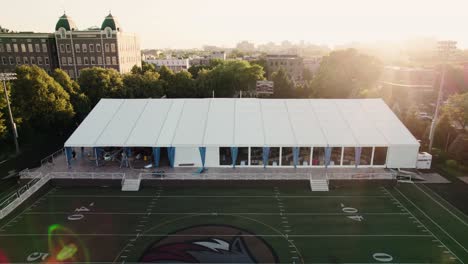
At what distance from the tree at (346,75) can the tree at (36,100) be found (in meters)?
41.4

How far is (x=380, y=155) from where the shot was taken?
29625mm

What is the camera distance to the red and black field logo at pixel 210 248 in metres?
17.6

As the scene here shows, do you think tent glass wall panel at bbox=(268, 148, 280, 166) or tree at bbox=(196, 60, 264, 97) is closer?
tent glass wall panel at bbox=(268, 148, 280, 166)

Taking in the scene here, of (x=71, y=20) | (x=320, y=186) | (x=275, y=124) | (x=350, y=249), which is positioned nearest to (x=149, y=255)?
(x=350, y=249)

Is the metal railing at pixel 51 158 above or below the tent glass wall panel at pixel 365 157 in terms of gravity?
below

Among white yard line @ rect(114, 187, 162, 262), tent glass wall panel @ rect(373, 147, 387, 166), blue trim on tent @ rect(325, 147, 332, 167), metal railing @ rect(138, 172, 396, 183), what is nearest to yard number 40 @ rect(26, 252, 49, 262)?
white yard line @ rect(114, 187, 162, 262)

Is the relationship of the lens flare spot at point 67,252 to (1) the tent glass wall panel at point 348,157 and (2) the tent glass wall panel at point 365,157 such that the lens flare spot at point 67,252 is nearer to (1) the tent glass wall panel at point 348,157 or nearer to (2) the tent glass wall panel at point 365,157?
(1) the tent glass wall panel at point 348,157

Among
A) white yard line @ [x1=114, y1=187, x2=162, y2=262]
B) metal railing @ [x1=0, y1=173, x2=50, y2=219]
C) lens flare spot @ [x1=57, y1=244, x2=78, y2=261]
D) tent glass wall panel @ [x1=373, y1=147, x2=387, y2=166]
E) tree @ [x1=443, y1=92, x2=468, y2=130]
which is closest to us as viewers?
lens flare spot @ [x1=57, y1=244, x2=78, y2=261]

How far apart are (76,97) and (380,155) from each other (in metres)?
37.3

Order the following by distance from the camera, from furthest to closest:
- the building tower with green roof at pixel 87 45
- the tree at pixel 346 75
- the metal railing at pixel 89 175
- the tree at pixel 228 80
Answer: the building tower with green roof at pixel 87 45
the tree at pixel 228 80
the tree at pixel 346 75
the metal railing at pixel 89 175

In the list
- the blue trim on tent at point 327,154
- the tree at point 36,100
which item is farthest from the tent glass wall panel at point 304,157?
the tree at point 36,100

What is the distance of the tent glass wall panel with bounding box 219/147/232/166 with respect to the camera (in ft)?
96.3

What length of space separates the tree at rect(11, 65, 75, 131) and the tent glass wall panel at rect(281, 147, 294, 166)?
1028 inches

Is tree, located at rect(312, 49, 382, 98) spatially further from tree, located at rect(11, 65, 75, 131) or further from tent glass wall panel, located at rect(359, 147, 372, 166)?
tree, located at rect(11, 65, 75, 131)
